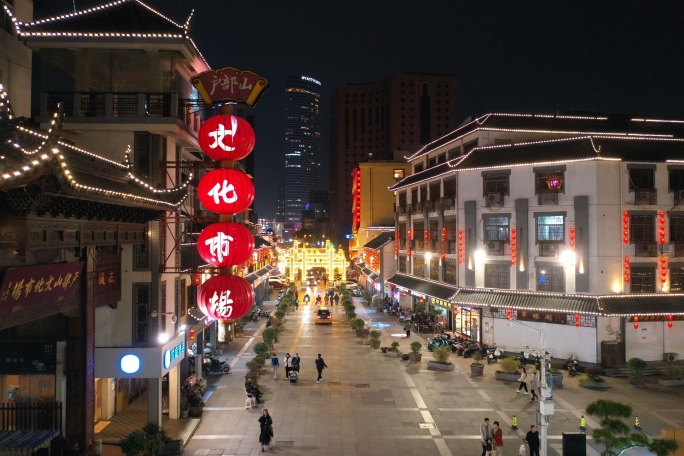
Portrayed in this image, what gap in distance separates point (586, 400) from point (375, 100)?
127580mm

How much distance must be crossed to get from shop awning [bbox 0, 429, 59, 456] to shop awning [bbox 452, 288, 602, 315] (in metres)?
25.0

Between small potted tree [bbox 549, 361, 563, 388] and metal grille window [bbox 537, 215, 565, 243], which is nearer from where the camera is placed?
small potted tree [bbox 549, 361, 563, 388]

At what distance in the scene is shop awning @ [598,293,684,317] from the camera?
2772 cm

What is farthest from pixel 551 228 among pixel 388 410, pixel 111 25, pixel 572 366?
pixel 111 25

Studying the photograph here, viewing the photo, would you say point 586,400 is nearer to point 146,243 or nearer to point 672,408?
point 672,408

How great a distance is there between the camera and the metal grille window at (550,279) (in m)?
30.2

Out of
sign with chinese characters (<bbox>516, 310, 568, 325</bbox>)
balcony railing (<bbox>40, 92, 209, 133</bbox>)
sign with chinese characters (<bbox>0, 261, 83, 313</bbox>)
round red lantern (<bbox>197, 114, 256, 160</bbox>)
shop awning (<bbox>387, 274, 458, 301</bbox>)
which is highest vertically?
balcony railing (<bbox>40, 92, 209, 133</bbox>)

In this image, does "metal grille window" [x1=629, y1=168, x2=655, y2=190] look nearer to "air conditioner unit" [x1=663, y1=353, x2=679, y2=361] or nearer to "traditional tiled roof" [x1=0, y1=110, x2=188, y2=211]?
"air conditioner unit" [x1=663, y1=353, x2=679, y2=361]

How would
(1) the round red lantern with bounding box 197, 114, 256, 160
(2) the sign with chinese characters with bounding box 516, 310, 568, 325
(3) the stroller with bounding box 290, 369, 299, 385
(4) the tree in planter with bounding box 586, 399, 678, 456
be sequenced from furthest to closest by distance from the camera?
Result: 1. (2) the sign with chinese characters with bounding box 516, 310, 568, 325
2. (3) the stroller with bounding box 290, 369, 299, 385
3. (1) the round red lantern with bounding box 197, 114, 256, 160
4. (4) the tree in planter with bounding box 586, 399, 678, 456

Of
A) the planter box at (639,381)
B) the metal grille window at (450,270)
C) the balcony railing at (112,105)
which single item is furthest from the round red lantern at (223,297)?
the metal grille window at (450,270)

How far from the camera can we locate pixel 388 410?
20.8 m

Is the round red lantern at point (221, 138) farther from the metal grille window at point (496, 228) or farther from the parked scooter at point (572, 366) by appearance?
the parked scooter at point (572, 366)

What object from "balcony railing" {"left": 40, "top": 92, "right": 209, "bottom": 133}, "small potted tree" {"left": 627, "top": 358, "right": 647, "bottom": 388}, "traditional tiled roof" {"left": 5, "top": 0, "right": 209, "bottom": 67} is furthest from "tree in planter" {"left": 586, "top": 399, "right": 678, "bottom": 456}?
"traditional tiled roof" {"left": 5, "top": 0, "right": 209, "bottom": 67}

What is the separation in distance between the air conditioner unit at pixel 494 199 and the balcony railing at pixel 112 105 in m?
21.3
